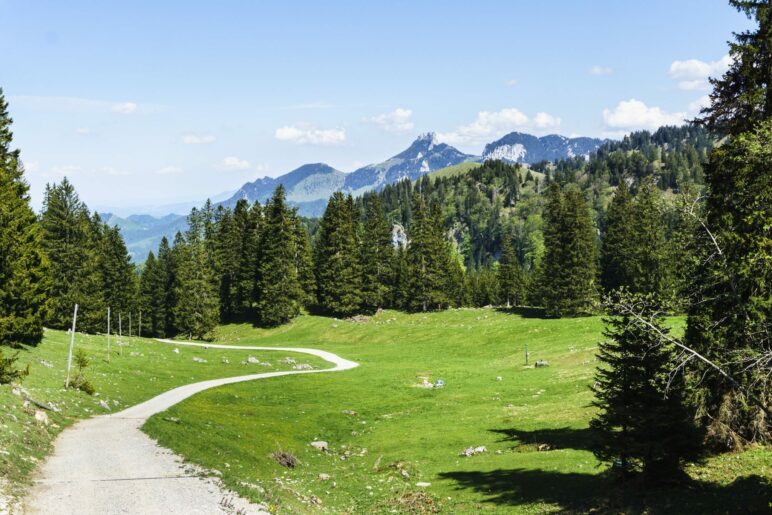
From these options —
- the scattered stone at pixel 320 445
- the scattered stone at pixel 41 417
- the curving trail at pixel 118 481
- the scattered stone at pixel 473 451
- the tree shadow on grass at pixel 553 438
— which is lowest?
the scattered stone at pixel 320 445

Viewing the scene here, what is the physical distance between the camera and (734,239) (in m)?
19.1

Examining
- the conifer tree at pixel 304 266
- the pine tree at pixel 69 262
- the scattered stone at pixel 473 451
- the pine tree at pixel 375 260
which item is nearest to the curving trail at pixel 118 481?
the scattered stone at pixel 473 451

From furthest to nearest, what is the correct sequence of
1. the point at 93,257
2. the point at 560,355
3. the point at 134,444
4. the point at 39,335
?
the point at 93,257
the point at 560,355
the point at 39,335
the point at 134,444

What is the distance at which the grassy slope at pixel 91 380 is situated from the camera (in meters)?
21.1

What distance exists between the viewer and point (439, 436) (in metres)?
33.0

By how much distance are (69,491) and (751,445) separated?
2466cm

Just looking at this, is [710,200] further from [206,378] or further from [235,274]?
[235,274]

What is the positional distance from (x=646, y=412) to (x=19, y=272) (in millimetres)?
45686

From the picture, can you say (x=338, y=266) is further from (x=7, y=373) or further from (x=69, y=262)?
(x=7, y=373)

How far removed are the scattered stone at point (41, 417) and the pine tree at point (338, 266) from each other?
69.5 m

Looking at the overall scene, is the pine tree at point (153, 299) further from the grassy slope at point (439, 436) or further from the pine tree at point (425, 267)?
the grassy slope at point (439, 436)

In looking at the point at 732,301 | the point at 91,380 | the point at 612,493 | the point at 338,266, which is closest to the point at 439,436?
the point at 612,493

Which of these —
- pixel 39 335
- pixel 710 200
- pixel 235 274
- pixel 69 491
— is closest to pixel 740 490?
pixel 710 200

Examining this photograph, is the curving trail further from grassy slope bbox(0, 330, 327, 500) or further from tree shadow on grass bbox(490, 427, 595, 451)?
tree shadow on grass bbox(490, 427, 595, 451)
